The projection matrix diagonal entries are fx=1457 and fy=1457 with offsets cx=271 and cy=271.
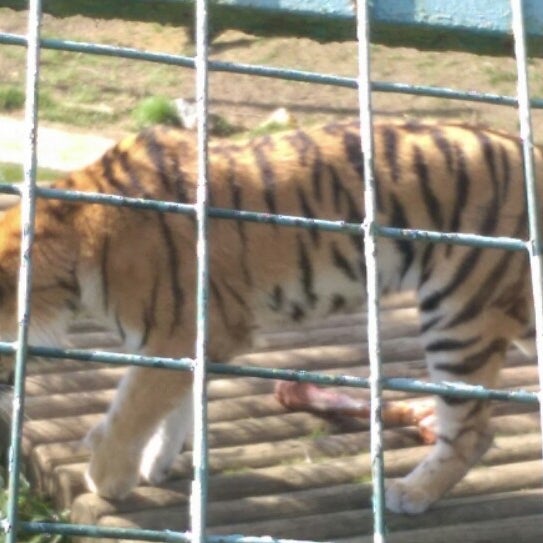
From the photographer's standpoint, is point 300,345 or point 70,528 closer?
point 70,528

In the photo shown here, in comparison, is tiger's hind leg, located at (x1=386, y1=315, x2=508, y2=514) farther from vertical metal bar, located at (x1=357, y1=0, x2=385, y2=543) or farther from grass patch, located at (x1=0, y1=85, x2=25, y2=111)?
grass patch, located at (x1=0, y1=85, x2=25, y2=111)

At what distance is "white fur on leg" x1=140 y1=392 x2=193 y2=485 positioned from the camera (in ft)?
11.1

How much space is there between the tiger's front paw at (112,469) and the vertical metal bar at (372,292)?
156cm

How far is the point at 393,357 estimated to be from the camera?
400 centimetres

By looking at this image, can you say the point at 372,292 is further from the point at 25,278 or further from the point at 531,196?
the point at 25,278

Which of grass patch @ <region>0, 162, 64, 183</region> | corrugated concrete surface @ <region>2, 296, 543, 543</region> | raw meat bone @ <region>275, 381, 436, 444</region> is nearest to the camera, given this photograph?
corrugated concrete surface @ <region>2, 296, 543, 543</region>

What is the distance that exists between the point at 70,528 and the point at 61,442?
1.99 meters

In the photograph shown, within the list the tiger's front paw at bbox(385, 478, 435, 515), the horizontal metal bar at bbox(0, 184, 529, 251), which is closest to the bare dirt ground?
the tiger's front paw at bbox(385, 478, 435, 515)

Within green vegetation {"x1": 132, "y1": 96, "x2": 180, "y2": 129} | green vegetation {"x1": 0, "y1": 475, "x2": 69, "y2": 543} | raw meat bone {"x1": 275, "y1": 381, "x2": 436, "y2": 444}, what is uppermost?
green vegetation {"x1": 132, "y1": 96, "x2": 180, "y2": 129}

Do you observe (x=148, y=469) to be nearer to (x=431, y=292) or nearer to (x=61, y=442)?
(x=61, y=442)

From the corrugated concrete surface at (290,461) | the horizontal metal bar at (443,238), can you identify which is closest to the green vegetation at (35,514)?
the corrugated concrete surface at (290,461)

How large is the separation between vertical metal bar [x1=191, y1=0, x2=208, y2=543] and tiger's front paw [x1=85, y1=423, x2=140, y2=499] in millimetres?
1591

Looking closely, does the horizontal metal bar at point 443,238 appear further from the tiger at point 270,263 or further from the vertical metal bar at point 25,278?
the tiger at point 270,263

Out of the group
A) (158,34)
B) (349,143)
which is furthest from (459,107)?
(349,143)
